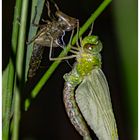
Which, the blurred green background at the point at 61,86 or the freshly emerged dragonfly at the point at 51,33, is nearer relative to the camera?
the freshly emerged dragonfly at the point at 51,33

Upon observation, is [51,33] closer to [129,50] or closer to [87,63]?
[87,63]

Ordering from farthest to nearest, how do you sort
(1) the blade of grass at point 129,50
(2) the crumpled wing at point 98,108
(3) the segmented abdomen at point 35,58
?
(1) the blade of grass at point 129,50 < (2) the crumpled wing at point 98,108 < (3) the segmented abdomen at point 35,58

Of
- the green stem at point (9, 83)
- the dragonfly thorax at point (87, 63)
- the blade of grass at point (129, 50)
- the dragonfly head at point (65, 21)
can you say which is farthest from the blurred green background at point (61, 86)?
the green stem at point (9, 83)

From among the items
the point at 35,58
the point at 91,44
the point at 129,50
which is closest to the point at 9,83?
the point at 35,58

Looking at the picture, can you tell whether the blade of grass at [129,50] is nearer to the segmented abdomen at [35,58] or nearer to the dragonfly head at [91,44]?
the dragonfly head at [91,44]

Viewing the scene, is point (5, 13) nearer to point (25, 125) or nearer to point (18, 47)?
point (25, 125)

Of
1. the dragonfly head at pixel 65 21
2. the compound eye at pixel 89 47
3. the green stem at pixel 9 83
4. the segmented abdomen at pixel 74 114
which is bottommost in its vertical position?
the segmented abdomen at pixel 74 114
